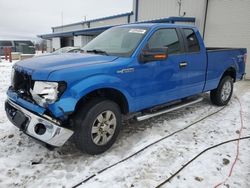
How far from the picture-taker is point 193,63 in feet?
15.5

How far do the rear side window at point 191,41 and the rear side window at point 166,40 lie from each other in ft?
1.13

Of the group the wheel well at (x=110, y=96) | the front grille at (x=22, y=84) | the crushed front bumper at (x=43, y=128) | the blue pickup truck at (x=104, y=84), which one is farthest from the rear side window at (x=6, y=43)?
the wheel well at (x=110, y=96)

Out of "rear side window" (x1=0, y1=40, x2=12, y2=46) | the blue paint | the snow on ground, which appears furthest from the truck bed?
"rear side window" (x1=0, y1=40, x2=12, y2=46)

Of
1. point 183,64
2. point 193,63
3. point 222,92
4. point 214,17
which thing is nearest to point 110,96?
point 183,64

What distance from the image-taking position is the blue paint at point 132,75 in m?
2.92

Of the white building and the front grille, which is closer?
the front grille

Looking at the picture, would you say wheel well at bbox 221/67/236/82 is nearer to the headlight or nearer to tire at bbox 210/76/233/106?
tire at bbox 210/76/233/106

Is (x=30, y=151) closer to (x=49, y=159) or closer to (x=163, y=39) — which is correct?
(x=49, y=159)

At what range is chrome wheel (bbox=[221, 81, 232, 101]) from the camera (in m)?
6.04

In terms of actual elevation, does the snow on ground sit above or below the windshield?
below

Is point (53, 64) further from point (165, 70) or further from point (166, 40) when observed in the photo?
point (166, 40)

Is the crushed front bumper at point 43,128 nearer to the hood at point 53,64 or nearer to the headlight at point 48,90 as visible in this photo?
the headlight at point 48,90

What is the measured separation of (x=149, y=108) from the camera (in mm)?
4195

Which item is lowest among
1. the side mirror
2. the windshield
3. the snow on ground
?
the snow on ground
